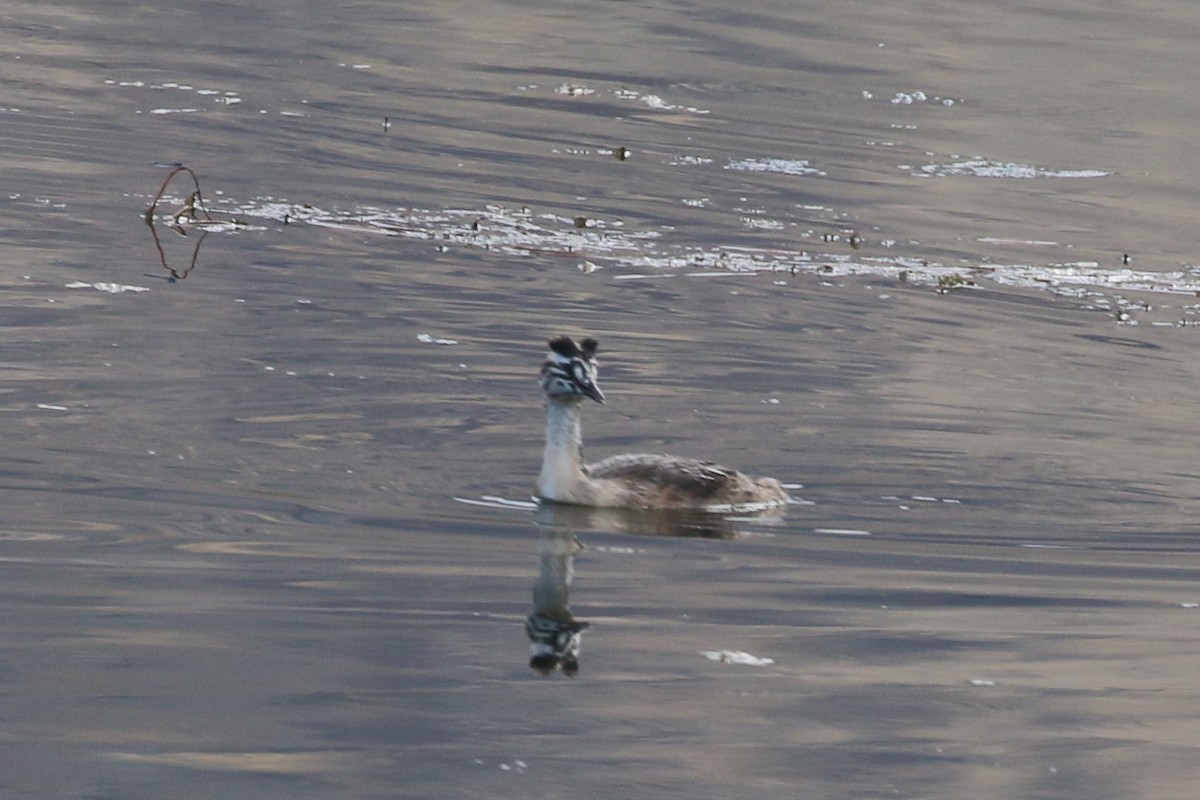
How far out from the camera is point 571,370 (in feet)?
38.4

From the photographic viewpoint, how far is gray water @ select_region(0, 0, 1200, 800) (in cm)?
818

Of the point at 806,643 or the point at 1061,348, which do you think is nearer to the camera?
the point at 806,643

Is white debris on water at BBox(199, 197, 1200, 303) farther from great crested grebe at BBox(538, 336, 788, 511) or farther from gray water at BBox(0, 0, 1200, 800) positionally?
great crested grebe at BBox(538, 336, 788, 511)

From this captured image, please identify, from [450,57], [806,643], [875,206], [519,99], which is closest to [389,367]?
[806,643]

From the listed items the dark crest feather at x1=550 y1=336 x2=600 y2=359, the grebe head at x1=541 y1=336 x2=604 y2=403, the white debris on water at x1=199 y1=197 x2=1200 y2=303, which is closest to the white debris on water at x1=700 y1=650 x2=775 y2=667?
the grebe head at x1=541 y1=336 x2=604 y2=403

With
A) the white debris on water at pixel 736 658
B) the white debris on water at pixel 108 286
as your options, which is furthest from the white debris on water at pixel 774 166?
the white debris on water at pixel 736 658

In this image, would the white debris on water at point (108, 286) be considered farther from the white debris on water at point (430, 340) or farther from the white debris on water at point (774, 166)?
the white debris on water at point (774, 166)

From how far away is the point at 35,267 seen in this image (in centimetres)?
1672

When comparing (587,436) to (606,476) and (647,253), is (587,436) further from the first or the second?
(647,253)

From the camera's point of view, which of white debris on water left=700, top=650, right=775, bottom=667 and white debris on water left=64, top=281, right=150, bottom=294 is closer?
white debris on water left=700, top=650, right=775, bottom=667

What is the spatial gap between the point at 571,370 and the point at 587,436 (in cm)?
206

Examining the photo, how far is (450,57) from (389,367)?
17.1 meters

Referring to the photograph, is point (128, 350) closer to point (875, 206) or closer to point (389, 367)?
point (389, 367)

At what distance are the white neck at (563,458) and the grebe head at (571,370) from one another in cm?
12
